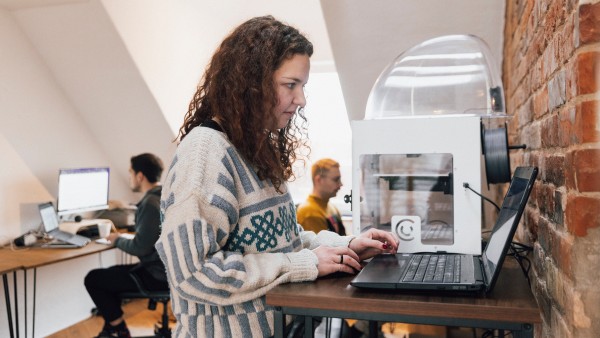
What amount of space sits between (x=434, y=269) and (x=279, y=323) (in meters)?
0.34

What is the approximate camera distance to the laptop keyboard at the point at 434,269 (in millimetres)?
1046

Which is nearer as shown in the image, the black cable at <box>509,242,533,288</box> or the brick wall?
the brick wall

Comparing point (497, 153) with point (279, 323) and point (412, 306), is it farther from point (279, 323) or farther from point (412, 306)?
point (279, 323)

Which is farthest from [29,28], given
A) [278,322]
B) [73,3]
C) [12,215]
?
[278,322]

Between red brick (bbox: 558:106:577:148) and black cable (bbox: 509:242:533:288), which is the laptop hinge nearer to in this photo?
black cable (bbox: 509:242:533:288)

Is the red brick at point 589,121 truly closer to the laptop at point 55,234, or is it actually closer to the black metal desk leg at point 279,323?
the black metal desk leg at point 279,323

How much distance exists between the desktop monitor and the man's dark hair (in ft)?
1.39

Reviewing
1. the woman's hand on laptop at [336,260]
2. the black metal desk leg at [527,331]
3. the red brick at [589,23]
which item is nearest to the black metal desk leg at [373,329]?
the woman's hand on laptop at [336,260]

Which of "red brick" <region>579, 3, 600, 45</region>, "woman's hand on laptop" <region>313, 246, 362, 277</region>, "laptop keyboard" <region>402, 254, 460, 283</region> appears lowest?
"laptop keyboard" <region>402, 254, 460, 283</region>

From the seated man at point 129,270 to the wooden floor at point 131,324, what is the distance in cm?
48

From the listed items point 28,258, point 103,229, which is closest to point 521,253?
point 28,258

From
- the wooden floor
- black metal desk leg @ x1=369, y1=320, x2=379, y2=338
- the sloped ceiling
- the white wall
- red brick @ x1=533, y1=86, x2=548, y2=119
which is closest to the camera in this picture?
red brick @ x1=533, y1=86, x2=548, y2=119

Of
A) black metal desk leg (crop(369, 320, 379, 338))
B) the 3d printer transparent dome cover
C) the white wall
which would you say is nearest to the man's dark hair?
the white wall

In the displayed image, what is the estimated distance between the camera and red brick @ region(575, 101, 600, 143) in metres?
0.88
